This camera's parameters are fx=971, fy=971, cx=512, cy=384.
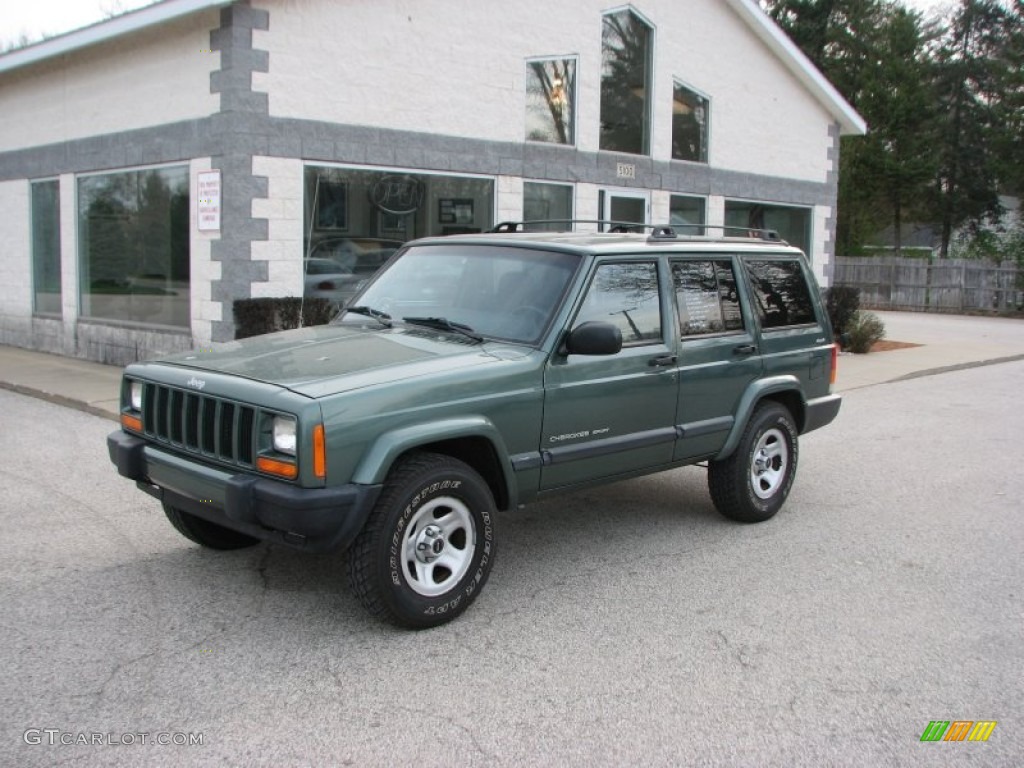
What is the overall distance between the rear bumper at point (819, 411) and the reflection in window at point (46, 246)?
454 inches

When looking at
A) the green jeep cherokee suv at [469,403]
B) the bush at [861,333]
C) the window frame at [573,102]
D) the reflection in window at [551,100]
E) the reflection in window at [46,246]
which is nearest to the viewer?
the green jeep cherokee suv at [469,403]

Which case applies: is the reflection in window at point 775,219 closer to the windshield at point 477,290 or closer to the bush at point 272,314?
the bush at point 272,314

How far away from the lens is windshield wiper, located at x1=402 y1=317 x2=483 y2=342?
513 centimetres

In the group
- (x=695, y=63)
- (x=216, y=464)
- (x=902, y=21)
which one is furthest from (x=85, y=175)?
(x=902, y=21)

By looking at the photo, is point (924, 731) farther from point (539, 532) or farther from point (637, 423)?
point (539, 532)

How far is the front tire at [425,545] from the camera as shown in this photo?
166 inches

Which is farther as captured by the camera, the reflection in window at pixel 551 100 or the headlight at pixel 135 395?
the reflection in window at pixel 551 100

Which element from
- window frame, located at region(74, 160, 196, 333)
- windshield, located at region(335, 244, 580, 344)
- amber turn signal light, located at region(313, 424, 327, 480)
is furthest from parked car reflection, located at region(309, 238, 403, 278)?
amber turn signal light, located at region(313, 424, 327, 480)

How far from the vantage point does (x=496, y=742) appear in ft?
11.4

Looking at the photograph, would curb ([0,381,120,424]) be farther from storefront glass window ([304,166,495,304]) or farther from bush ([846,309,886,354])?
bush ([846,309,886,354])

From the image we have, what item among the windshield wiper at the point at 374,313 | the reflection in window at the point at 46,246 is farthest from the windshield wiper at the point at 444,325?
the reflection in window at the point at 46,246

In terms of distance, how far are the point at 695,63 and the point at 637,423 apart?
11.8 m

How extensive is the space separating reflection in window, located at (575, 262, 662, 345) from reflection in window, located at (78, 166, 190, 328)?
7952mm

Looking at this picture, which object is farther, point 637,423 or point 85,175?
point 85,175
